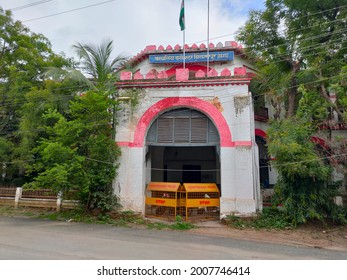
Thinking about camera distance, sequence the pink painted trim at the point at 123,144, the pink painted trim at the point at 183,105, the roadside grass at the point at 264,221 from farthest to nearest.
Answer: the pink painted trim at the point at 123,144 < the pink painted trim at the point at 183,105 < the roadside grass at the point at 264,221

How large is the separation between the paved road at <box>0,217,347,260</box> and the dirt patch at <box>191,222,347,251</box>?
1.94ft

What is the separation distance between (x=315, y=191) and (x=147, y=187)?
284 inches

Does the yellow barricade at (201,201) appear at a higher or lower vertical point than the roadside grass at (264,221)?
higher

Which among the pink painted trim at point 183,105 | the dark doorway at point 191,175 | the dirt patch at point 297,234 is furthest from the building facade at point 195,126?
the dark doorway at point 191,175

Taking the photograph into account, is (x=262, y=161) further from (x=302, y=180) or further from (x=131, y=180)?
(x=131, y=180)

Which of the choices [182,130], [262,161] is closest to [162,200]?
[182,130]

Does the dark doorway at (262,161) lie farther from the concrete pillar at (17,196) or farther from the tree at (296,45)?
the concrete pillar at (17,196)

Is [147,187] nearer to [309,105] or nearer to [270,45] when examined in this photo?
[309,105]

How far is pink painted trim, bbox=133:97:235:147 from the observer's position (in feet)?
37.5

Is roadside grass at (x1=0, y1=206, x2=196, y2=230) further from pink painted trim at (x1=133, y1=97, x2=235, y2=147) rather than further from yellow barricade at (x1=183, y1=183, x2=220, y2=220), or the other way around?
pink painted trim at (x1=133, y1=97, x2=235, y2=147)

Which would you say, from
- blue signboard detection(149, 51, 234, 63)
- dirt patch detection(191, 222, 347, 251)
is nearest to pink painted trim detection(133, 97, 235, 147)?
dirt patch detection(191, 222, 347, 251)

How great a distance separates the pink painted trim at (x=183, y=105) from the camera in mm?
11422

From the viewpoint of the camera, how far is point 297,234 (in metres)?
9.27

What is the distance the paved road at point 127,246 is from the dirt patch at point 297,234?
0.59 metres
